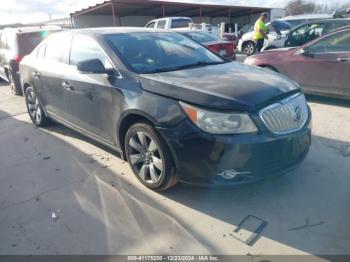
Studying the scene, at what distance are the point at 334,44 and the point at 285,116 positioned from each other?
3.88 m

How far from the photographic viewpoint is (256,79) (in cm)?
321

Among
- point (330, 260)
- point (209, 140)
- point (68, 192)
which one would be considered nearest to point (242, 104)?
point (209, 140)

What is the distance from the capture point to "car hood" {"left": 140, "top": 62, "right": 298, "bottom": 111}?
2.76 m

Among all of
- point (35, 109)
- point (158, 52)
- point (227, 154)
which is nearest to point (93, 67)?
point (158, 52)

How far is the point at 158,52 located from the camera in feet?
12.9

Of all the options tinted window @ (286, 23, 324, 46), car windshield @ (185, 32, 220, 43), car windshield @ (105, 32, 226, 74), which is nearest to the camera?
car windshield @ (105, 32, 226, 74)

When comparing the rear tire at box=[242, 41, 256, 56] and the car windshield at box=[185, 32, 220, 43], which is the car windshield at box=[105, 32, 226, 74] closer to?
the car windshield at box=[185, 32, 220, 43]

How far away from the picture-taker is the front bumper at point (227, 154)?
8.85 ft

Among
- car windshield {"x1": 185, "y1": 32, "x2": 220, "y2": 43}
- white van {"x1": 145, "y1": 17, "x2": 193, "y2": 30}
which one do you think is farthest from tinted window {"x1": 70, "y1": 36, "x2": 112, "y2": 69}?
white van {"x1": 145, "y1": 17, "x2": 193, "y2": 30}

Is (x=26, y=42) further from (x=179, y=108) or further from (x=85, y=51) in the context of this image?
(x=179, y=108)

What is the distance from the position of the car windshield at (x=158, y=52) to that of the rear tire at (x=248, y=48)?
1133 centimetres

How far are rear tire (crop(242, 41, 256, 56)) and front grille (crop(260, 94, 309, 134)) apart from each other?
490 inches

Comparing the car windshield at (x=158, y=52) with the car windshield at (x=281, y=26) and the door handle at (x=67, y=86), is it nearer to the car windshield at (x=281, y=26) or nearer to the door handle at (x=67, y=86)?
the door handle at (x=67, y=86)

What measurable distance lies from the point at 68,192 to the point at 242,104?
2149mm
